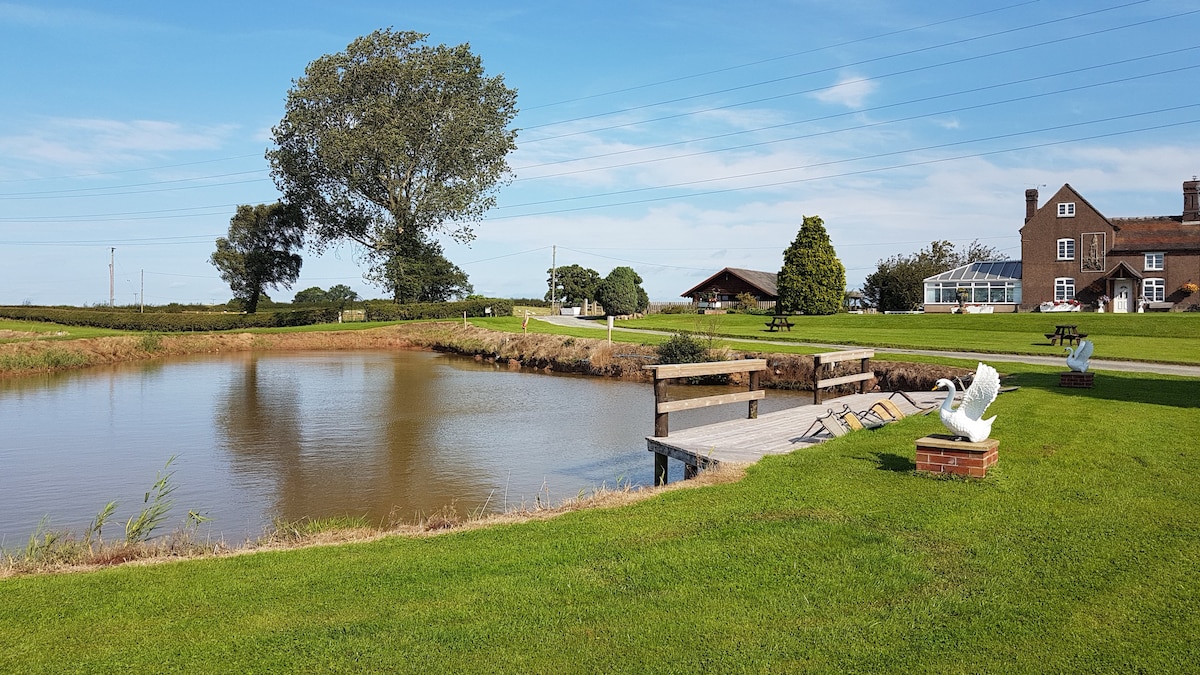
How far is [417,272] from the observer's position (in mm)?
53031

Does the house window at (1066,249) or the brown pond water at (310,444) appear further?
the house window at (1066,249)

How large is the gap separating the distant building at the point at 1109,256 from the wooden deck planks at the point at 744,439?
45.1m

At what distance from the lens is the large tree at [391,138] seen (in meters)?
49.0

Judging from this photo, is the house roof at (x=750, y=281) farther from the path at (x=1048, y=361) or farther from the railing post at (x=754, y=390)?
the railing post at (x=754, y=390)

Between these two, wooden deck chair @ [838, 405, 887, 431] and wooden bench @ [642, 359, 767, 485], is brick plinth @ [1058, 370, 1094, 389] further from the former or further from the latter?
wooden bench @ [642, 359, 767, 485]

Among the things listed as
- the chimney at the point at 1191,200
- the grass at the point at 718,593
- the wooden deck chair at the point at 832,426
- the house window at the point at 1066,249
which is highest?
the chimney at the point at 1191,200

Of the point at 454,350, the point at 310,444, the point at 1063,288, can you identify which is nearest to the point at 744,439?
the point at 310,444

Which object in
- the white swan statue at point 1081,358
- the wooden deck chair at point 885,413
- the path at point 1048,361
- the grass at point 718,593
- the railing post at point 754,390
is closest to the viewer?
the grass at point 718,593

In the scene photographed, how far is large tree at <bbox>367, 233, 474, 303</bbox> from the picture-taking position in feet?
172

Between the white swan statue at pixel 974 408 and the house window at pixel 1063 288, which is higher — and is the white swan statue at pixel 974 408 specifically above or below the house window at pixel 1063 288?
below

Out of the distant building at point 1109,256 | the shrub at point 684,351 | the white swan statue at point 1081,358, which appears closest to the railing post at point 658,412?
the white swan statue at point 1081,358

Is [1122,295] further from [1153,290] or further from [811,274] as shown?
[811,274]

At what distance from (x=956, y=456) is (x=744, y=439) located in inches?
157

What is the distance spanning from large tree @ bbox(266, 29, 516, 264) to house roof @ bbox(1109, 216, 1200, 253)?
4064cm
